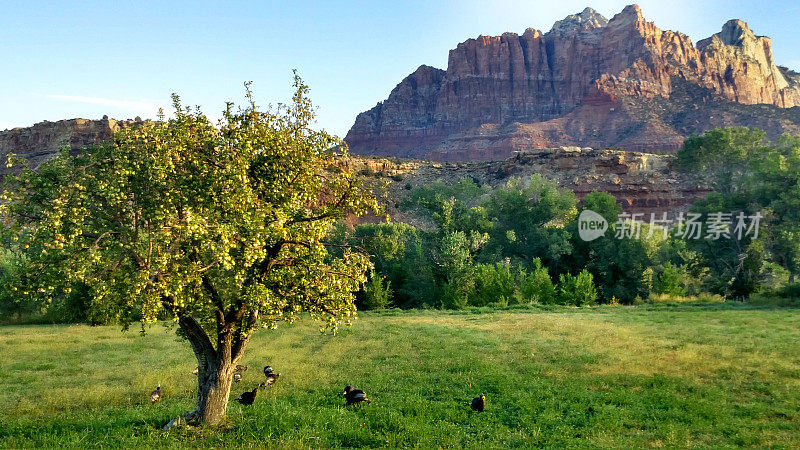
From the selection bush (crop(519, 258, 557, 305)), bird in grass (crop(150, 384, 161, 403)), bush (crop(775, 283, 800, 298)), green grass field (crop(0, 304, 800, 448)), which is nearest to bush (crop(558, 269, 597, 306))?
bush (crop(519, 258, 557, 305))

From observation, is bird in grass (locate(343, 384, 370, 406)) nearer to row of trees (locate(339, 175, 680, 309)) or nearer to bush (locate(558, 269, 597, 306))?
row of trees (locate(339, 175, 680, 309))

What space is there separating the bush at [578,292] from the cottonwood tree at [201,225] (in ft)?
116

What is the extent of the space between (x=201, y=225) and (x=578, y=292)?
40469 mm

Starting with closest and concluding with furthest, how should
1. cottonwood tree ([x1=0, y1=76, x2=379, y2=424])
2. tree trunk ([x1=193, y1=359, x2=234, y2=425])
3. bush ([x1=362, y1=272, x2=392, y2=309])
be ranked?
cottonwood tree ([x1=0, y1=76, x2=379, y2=424]) → tree trunk ([x1=193, y1=359, x2=234, y2=425]) → bush ([x1=362, y1=272, x2=392, y2=309])

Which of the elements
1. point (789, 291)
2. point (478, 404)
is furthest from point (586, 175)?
point (478, 404)

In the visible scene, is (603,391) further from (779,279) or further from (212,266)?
(779,279)

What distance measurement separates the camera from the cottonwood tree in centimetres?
1047

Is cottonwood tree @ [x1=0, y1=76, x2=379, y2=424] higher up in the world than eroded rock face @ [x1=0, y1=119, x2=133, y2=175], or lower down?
lower down

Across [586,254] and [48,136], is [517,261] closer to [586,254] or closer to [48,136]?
[586,254]

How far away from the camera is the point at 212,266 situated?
12.0m

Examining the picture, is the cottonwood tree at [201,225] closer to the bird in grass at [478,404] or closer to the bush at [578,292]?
the bird in grass at [478,404]

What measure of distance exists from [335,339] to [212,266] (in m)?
17.0

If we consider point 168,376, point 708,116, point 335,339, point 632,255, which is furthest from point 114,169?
point 708,116

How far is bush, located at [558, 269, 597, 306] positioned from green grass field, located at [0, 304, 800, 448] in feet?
44.1
